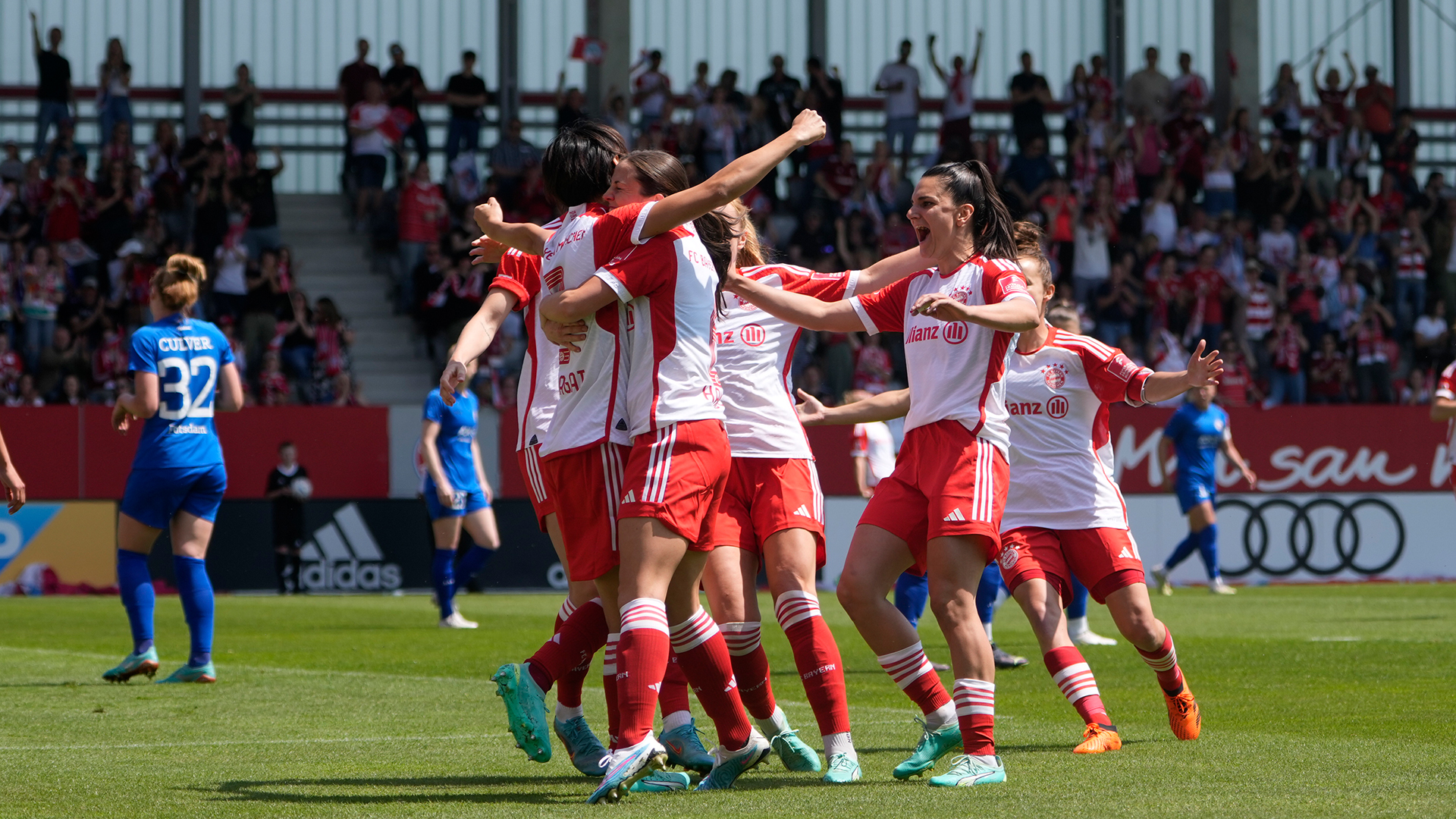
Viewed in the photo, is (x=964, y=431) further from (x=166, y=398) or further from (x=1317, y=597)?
(x=1317, y=597)

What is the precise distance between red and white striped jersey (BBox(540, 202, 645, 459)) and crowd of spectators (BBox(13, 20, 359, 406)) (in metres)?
16.5

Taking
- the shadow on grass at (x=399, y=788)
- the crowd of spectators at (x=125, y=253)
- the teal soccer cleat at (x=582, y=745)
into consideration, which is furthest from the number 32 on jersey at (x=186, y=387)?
the crowd of spectators at (x=125, y=253)

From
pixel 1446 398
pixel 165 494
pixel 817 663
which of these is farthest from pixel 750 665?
pixel 1446 398

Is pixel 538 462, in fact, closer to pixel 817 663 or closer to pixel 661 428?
pixel 661 428

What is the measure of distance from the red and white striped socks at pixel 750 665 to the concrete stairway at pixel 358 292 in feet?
56.7

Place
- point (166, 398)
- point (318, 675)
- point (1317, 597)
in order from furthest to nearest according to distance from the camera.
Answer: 1. point (1317, 597)
2. point (318, 675)
3. point (166, 398)

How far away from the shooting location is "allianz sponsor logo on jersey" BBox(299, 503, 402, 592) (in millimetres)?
20656

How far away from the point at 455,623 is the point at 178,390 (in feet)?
17.3

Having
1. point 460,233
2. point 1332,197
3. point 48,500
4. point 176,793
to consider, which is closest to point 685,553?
point 176,793

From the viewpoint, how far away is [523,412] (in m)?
6.22

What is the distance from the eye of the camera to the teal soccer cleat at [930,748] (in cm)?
580

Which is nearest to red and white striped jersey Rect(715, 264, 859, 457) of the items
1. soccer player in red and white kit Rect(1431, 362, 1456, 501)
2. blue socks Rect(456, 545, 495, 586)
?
soccer player in red and white kit Rect(1431, 362, 1456, 501)

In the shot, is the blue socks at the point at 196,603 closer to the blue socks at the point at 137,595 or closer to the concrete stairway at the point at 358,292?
the blue socks at the point at 137,595

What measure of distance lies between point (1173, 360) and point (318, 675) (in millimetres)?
15724
